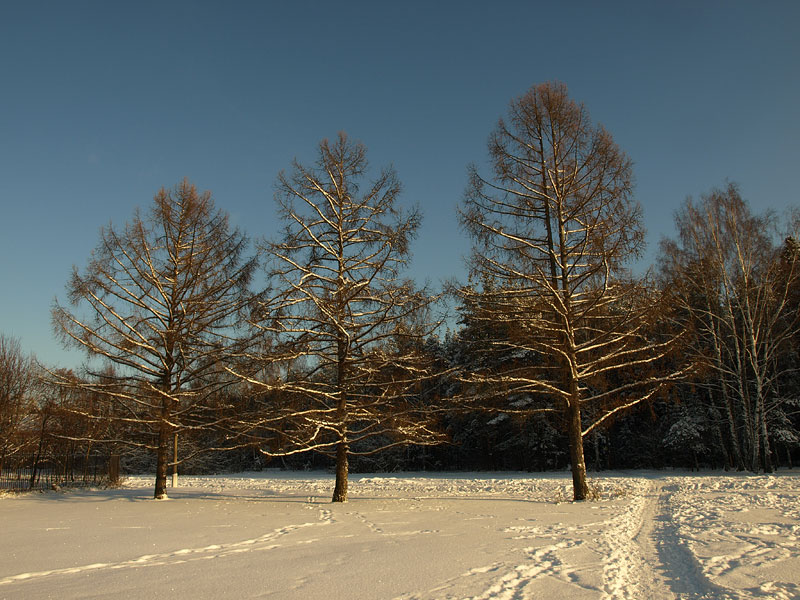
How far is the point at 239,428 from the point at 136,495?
22.1 ft

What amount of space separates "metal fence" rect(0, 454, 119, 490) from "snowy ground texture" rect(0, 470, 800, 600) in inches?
438

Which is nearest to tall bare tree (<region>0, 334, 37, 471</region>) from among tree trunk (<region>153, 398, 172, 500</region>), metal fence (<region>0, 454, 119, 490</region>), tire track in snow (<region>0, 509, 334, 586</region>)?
metal fence (<region>0, 454, 119, 490</region>)

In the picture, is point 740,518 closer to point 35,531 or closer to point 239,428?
point 239,428

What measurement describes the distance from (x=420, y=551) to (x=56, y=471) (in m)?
23.2

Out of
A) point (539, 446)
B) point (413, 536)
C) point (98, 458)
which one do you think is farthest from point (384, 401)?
point (539, 446)

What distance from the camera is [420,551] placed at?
267 inches

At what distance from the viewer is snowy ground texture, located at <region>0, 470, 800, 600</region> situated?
4980 mm

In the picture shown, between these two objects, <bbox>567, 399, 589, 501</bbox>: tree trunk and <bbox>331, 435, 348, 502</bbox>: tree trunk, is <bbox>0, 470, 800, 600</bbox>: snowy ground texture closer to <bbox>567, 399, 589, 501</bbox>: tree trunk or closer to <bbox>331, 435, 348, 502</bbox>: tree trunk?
<bbox>567, 399, 589, 501</bbox>: tree trunk

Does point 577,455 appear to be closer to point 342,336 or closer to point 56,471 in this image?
point 342,336

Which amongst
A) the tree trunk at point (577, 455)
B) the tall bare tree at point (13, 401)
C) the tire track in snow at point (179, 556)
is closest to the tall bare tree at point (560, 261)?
the tree trunk at point (577, 455)

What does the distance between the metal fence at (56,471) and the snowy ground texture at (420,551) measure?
11.1 metres

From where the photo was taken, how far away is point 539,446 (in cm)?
3491

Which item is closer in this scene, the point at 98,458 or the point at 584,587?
the point at 584,587

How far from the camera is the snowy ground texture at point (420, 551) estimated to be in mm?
4980
